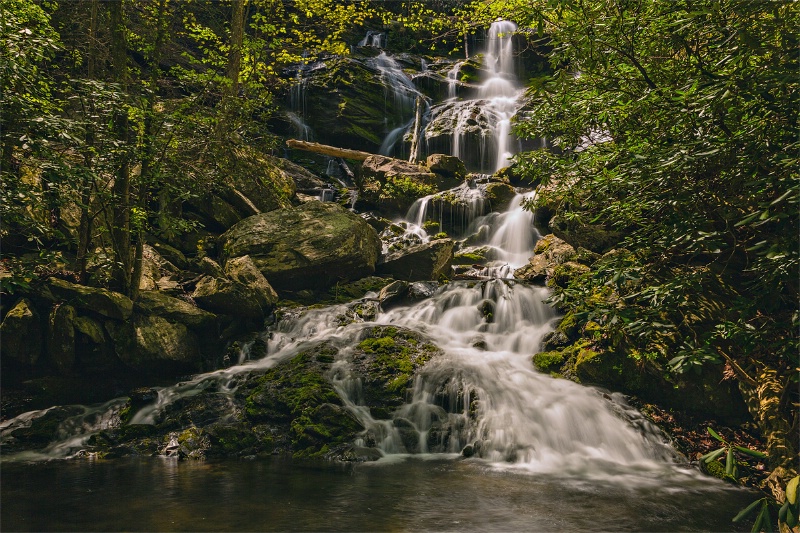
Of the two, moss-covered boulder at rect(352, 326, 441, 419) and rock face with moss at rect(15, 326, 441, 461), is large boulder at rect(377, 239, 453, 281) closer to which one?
moss-covered boulder at rect(352, 326, 441, 419)

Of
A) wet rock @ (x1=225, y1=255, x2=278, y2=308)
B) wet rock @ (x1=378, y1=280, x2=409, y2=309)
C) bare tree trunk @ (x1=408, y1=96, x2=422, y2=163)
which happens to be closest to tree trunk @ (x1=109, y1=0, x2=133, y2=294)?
wet rock @ (x1=225, y1=255, x2=278, y2=308)

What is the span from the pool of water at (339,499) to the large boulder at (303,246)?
20.3 feet

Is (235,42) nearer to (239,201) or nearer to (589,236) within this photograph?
(239,201)

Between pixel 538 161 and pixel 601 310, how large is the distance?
360 cm

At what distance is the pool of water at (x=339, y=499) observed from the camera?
442 cm

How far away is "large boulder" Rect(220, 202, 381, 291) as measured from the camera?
12070mm

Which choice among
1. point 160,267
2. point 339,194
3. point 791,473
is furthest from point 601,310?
point 339,194

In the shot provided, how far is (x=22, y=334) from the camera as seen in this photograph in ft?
25.3

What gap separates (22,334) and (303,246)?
20.1 ft

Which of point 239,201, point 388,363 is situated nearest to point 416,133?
point 239,201

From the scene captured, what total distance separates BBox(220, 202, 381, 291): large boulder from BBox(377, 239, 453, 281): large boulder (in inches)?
27.7

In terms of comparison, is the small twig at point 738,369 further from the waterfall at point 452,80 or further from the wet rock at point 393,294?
the waterfall at point 452,80

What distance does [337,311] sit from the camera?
11.3 meters

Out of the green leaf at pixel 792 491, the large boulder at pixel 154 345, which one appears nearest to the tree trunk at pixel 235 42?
the large boulder at pixel 154 345
